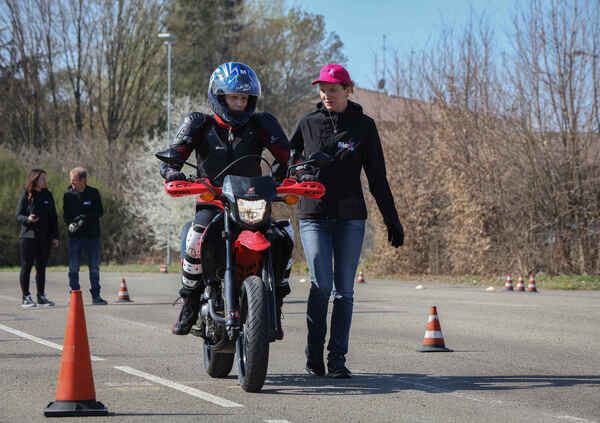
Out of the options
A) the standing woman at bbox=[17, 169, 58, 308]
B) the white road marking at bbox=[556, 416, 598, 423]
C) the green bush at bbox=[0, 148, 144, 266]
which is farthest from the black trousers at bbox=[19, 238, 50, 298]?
the green bush at bbox=[0, 148, 144, 266]

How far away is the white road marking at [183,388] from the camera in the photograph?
19.4 feet

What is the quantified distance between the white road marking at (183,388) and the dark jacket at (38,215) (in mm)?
7049

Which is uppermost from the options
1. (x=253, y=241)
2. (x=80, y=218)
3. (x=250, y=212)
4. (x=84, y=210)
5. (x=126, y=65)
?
(x=126, y=65)

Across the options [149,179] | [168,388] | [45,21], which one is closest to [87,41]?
[45,21]

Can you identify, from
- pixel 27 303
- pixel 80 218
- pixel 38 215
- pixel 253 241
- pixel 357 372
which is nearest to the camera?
pixel 253 241

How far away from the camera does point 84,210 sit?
14438mm

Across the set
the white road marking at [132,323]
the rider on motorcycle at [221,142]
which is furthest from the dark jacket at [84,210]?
the rider on motorcycle at [221,142]

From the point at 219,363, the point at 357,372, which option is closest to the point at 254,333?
the point at 219,363

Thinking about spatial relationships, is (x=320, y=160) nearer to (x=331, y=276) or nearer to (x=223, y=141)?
(x=223, y=141)

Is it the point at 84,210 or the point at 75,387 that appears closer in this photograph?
the point at 75,387

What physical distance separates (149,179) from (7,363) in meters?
34.2

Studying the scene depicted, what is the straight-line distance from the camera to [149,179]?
41.7 m

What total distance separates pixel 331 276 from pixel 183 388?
1424 millimetres

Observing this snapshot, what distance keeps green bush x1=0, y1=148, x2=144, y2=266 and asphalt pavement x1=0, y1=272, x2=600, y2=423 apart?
24357mm
